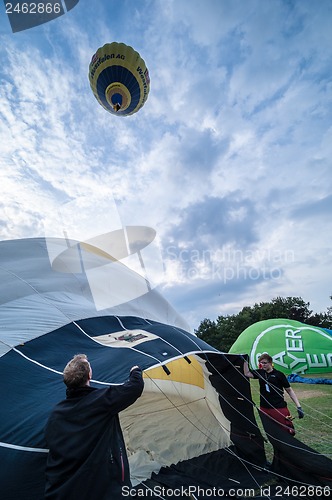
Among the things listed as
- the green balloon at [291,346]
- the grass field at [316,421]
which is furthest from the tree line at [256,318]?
the grass field at [316,421]

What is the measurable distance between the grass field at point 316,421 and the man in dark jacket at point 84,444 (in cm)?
284

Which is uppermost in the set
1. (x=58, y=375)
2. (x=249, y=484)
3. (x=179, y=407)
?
(x=58, y=375)

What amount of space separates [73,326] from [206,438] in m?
2.61

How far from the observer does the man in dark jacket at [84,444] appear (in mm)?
1568

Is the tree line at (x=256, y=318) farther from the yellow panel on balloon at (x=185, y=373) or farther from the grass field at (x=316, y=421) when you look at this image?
the yellow panel on balloon at (x=185, y=373)

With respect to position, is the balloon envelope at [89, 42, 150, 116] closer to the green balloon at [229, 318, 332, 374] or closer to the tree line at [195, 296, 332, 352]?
the green balloon at [229, 318, 332, 374]

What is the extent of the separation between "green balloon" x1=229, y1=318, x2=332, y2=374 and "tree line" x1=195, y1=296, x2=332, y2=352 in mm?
16980

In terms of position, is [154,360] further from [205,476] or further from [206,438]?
[206,438]

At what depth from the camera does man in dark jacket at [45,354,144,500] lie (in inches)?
61.7

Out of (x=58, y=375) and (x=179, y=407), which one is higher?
(x=58, y=375)

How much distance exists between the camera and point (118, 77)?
671cm

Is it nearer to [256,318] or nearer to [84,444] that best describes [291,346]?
[84,444]

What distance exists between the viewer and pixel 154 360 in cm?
262

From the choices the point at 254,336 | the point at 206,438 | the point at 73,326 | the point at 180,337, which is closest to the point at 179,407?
the point at 206,438
